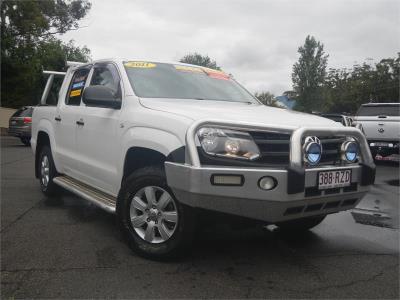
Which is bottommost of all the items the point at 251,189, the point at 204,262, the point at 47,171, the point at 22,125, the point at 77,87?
the point at 204,262

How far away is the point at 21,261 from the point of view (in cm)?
367

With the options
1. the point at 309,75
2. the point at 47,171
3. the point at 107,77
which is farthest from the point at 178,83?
the point at 309,75

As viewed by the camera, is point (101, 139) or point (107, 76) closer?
point (101, 139)

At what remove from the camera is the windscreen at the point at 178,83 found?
4.49 m

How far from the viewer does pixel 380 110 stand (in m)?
13.2

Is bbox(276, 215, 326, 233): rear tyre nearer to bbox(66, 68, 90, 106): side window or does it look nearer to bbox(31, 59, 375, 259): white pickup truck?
bbox(31, 59, 375, 259): white pickup truck

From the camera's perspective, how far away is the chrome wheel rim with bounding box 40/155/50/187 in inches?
250

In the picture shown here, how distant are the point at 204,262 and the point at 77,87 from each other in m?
3.00

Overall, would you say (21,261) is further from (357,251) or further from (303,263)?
(357,251)

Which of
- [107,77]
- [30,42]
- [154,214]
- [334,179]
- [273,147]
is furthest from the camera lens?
[30,42]

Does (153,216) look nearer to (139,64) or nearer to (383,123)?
(139,64)

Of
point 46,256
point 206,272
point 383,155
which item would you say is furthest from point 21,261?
point 383,155

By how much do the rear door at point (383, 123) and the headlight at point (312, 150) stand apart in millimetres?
9574

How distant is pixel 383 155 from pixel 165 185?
10.4 m
